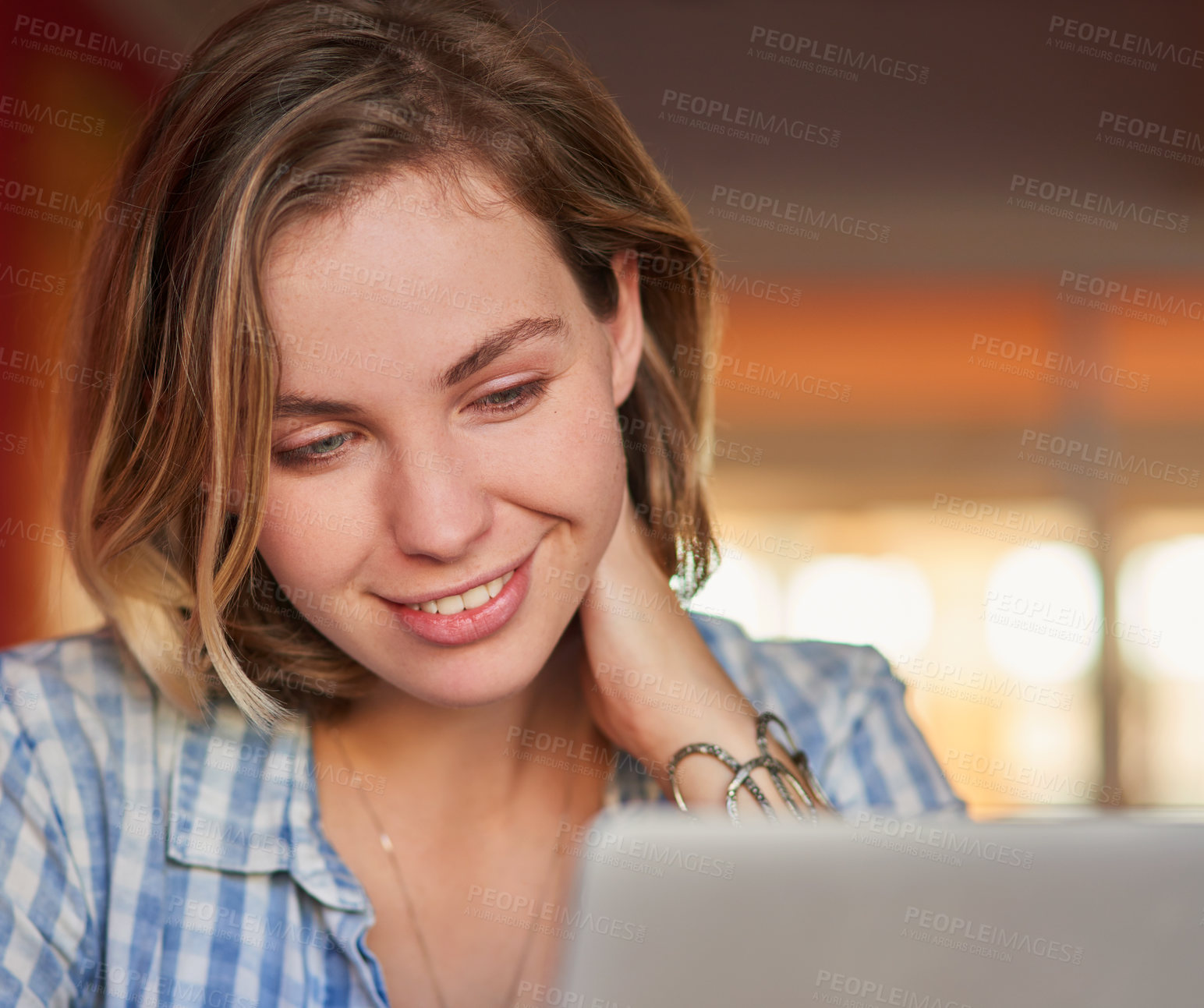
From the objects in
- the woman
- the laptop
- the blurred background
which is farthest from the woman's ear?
the blurred background

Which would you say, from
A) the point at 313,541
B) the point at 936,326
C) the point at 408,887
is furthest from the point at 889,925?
the point at 936,326

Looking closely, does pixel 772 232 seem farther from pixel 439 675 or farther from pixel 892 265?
pixel 439 675

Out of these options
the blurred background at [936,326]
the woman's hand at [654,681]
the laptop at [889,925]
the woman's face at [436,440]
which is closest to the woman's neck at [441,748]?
the woman's hand at [654,681]

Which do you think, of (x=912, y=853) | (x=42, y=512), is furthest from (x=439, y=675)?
(x=42, y=512)

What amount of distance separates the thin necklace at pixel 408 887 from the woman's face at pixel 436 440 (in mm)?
259

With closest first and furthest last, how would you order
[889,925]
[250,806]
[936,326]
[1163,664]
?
[889,925] < [250,806] < [936,326] < [1163,664]

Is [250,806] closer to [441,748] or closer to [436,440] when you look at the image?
[441,748]

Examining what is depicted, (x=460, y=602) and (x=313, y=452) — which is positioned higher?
(x=313, y=452)

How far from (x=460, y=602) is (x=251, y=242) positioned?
1.25 ft

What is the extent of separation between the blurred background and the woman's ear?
1.99 meters

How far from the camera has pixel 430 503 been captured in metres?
0.94

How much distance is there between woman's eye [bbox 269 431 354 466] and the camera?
98cm

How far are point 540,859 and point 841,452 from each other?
520cm

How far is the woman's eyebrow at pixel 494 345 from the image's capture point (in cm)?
95
